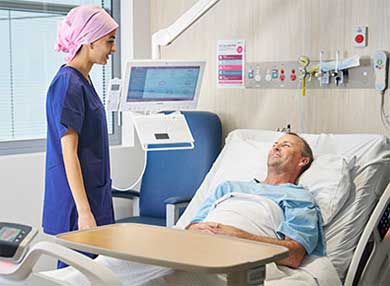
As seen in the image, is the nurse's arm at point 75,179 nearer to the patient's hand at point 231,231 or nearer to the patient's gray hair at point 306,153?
the patient's hand at point 231,231

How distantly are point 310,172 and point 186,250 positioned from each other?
1337mm

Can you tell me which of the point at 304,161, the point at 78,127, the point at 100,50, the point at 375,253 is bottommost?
the point at 375,253

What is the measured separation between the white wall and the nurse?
2.49 ft

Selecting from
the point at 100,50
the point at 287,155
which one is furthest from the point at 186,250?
the point at 287,155

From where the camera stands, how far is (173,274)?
172cm

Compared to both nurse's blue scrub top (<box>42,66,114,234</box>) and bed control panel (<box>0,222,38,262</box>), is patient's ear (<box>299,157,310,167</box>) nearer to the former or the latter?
nurse's blue scrub top (<box>42,66,114,234</box>)

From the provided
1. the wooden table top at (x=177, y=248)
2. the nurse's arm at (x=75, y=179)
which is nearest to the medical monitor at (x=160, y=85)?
the nurse's arm at (x=75, y=179)

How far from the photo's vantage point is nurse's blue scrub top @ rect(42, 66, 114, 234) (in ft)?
8.27

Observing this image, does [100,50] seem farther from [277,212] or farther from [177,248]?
[177,248]

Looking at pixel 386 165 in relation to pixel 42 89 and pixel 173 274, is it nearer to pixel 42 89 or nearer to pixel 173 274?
pixel 173 274

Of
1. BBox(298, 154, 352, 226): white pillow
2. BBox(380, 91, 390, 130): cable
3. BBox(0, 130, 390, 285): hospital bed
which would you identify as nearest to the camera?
BBox(0, 130, 390, 285): hospital bed

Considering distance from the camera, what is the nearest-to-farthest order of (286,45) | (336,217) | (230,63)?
(336,217), (286,45), (230,63)

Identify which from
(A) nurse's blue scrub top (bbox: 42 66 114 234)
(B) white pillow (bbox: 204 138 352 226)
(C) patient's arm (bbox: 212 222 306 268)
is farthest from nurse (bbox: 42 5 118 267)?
(B) white pillow (bbox: 204 138 352 226)

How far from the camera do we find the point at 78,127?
8.16ft
